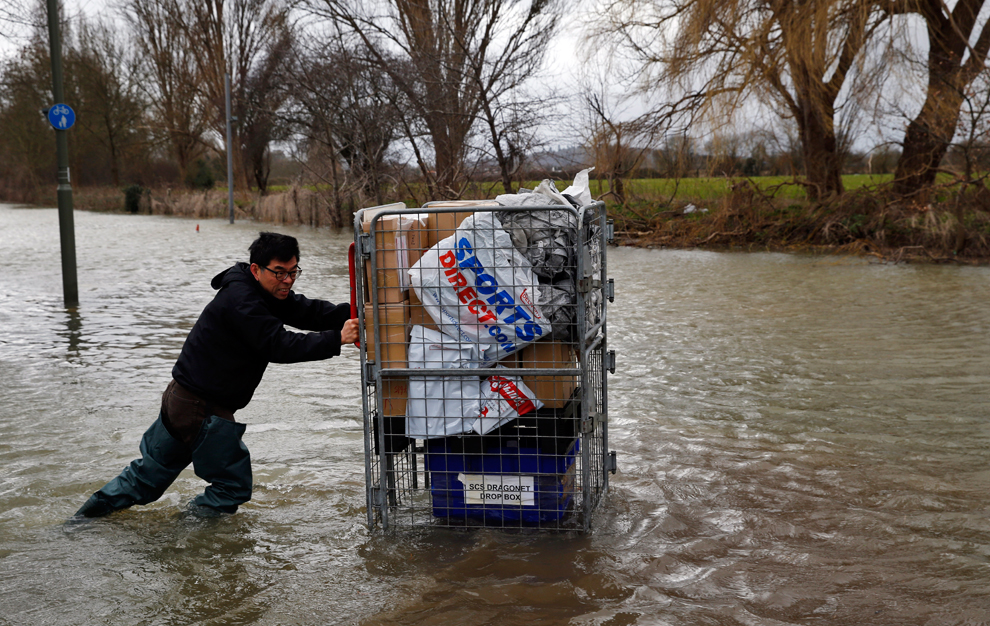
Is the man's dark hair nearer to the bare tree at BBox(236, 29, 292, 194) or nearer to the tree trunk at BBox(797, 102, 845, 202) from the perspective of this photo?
the tree trunk at BBox(797, 102, 845, 202)

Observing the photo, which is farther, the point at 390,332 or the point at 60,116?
the point at 60,116

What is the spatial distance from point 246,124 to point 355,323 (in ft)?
139

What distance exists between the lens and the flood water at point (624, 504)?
3.41m

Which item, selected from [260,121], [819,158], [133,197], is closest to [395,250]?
[819,158]

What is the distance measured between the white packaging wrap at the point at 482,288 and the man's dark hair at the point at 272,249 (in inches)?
28.4

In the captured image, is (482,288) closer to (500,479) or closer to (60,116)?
(500,479)

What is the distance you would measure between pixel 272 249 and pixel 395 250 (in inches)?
26.7

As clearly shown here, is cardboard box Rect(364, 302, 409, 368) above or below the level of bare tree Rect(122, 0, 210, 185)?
below

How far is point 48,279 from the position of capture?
13984 millimetres

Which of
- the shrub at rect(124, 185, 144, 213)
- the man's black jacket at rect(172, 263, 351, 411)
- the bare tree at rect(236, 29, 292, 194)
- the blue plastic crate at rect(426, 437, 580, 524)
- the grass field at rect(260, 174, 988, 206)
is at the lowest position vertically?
the blue plastic crate at rect(426, 437, 580, 524)

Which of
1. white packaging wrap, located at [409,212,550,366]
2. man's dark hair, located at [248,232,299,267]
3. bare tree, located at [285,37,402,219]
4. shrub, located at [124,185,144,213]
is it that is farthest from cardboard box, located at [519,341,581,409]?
shrub, located at [124,185,144,213]

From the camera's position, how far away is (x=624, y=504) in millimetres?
4488

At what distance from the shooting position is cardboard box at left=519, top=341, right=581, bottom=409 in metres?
3.74

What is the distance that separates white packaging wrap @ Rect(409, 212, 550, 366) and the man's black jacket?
563 mm
